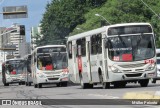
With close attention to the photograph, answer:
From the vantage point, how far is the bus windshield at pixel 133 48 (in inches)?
1283

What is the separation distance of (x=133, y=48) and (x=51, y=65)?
49.9ft

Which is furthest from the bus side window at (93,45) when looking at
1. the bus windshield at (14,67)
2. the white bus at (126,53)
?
the bus windshield at (14,67)

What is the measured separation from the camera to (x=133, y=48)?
3253cm

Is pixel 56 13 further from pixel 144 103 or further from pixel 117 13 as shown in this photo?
Result: pixel 144 103

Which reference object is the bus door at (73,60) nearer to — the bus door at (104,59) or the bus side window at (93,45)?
the bus side window at (93,45)

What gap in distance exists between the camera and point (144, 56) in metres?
32.7

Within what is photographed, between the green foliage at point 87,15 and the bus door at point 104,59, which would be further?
the green foliage at point 87,15

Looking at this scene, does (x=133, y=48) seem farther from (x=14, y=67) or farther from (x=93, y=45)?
(x=14, y=67)

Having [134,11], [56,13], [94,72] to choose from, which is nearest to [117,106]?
[94,72]

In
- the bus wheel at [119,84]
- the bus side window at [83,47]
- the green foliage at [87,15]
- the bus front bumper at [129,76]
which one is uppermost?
the green foliage at [87,15]

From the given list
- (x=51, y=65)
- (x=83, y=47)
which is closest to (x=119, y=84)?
(x=83, y=47)

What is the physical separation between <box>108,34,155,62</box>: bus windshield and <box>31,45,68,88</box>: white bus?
558 inches

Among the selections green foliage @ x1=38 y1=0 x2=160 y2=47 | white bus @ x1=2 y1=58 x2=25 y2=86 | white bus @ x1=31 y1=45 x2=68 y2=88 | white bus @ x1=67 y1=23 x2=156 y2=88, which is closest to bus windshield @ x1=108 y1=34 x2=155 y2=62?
white bus @ x1=67 y1=23 x2=156 y2=88

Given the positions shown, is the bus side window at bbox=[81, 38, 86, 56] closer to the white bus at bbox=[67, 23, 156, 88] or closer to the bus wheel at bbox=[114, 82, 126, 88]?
the bus wheel at bbox=[114, 82, 126, 88]
